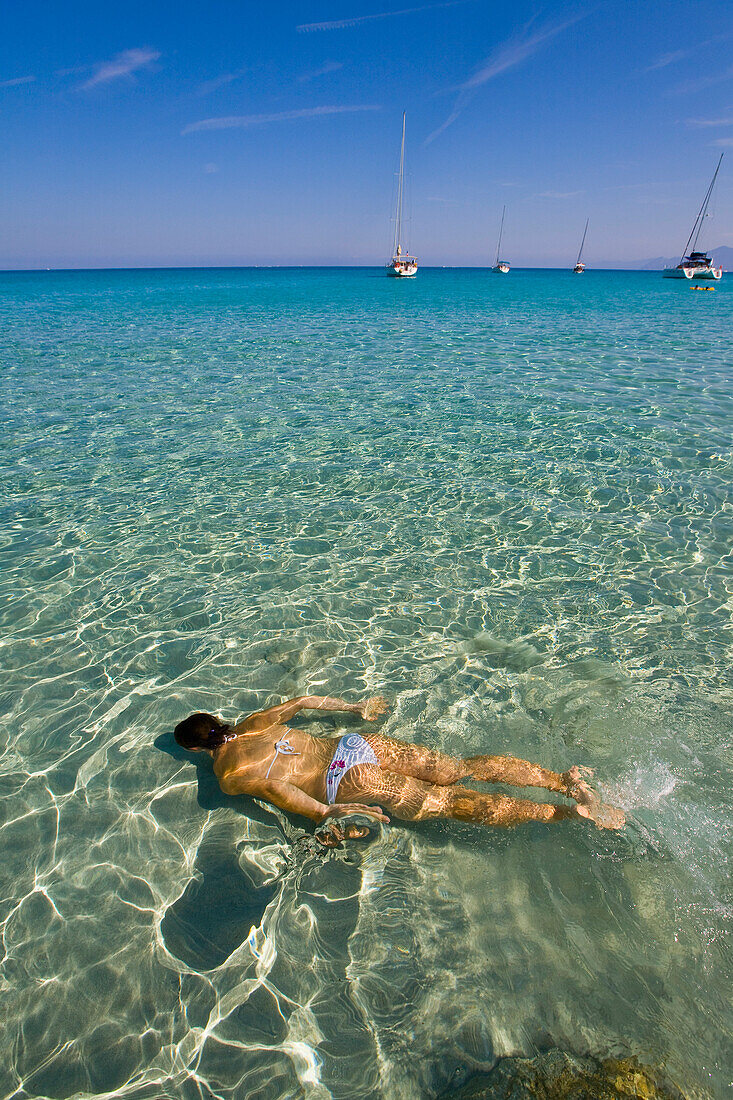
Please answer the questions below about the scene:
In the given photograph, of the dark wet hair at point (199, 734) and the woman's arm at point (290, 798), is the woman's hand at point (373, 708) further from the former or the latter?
the dark wet hair at point (199, 734)

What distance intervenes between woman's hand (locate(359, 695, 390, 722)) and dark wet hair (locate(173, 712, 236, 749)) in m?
1.26

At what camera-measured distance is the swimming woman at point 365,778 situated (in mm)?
4215

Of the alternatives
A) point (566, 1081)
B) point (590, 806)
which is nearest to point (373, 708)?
point (590, 806)

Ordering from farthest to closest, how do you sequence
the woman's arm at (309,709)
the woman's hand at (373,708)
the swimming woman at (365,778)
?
1. the woman's hand at (373,708)
2. the woman's arm at (309,709)
3. the swimming woman at (365,778)

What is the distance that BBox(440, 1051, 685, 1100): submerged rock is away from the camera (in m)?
2.77

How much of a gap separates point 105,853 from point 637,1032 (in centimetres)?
366

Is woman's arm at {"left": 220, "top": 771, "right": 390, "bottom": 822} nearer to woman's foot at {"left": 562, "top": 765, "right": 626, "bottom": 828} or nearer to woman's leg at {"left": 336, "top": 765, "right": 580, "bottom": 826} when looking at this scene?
woman's leg at {"left": 336, "top": 765, "right": 580, "bottom": 826}

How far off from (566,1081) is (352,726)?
9.37 feet

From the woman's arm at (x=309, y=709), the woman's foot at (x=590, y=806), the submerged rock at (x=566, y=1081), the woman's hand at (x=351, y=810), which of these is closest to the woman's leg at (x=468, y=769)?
the woman's foot at (x=590, y=806)

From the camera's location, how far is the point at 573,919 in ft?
11.8

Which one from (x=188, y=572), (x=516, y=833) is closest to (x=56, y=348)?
(x=188, y=572)

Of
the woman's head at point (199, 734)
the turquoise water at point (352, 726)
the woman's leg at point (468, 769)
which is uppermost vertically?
the woman's head at point (199, 734)

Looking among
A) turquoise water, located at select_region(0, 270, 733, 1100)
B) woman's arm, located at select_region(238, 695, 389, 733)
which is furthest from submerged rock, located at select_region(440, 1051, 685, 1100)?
woman's arm, located at select_region(238, 695, 389, 733)

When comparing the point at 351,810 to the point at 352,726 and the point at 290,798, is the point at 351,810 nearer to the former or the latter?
Answer: the point at 290,798
